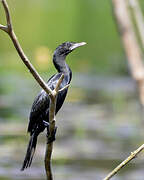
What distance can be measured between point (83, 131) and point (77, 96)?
7.49 ft

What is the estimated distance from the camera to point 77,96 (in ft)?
36.1

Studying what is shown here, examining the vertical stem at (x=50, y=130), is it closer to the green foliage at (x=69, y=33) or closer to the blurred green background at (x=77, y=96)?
the blurred green background at (x=77, y=96)

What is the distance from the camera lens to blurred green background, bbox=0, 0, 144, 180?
24.3 feet

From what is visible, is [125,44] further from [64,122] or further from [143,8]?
[143,8]

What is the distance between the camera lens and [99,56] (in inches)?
564

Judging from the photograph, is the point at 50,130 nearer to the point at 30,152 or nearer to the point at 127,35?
the point at 30,152

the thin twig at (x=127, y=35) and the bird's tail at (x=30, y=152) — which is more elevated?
the bird's tail at (x=30, y=152)

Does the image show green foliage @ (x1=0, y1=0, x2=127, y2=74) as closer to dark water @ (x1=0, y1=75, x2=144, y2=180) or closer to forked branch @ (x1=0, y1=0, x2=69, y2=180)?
dark water @ (x1=0, y1=75, x2=144, y2=180)

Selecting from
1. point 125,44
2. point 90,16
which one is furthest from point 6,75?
point 125,44

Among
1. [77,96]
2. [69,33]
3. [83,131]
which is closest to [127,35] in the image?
[83,131]

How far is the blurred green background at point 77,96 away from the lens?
24.3 ft

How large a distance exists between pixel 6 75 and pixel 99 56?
2.66 m

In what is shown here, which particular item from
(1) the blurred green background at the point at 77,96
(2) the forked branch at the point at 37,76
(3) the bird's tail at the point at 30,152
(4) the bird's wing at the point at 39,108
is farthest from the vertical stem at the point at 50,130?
(1) the blurred green background at the point at 77,96

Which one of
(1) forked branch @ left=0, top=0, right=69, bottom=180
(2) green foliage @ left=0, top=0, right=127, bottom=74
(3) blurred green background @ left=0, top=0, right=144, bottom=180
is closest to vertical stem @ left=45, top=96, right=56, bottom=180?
(1) forked branch @ left=0, top=0, right=69, bottom=180
